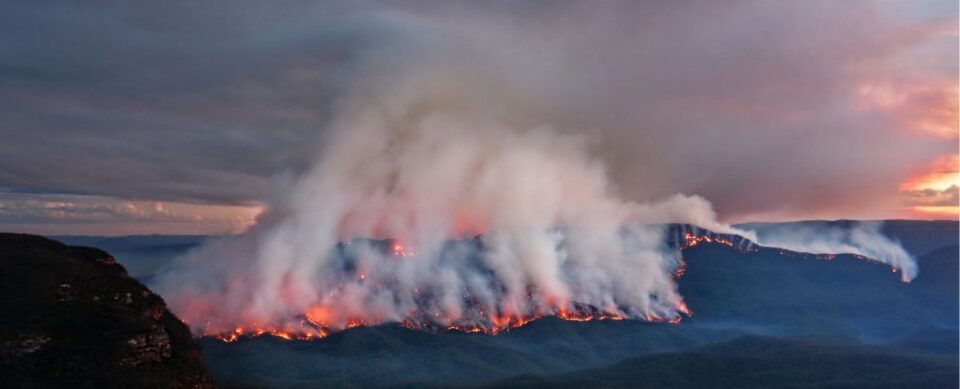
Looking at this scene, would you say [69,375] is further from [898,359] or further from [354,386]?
[898,359]

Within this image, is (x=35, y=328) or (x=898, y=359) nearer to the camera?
(x=35, y=328)

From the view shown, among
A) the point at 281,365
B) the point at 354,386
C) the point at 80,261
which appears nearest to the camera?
the point at 80,261

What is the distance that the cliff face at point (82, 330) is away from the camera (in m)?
82.6

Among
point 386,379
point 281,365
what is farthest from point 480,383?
point 281,365

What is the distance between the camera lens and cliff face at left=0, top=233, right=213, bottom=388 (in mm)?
82625

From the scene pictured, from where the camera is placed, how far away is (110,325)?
92312 millimetres

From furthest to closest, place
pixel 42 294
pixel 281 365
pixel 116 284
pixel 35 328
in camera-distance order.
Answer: pixel 281 365
pixel 116 284
pixel 42 294
pixel 35 328

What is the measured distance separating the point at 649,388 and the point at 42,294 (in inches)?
5412

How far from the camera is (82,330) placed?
89562 millimetres

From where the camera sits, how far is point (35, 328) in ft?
286

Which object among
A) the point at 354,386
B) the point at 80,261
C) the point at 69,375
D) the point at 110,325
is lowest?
the point at 354,386

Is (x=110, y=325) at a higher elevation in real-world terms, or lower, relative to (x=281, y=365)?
higher

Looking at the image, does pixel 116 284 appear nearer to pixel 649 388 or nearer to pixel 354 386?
pixel 354 386

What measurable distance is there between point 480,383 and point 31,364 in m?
116
